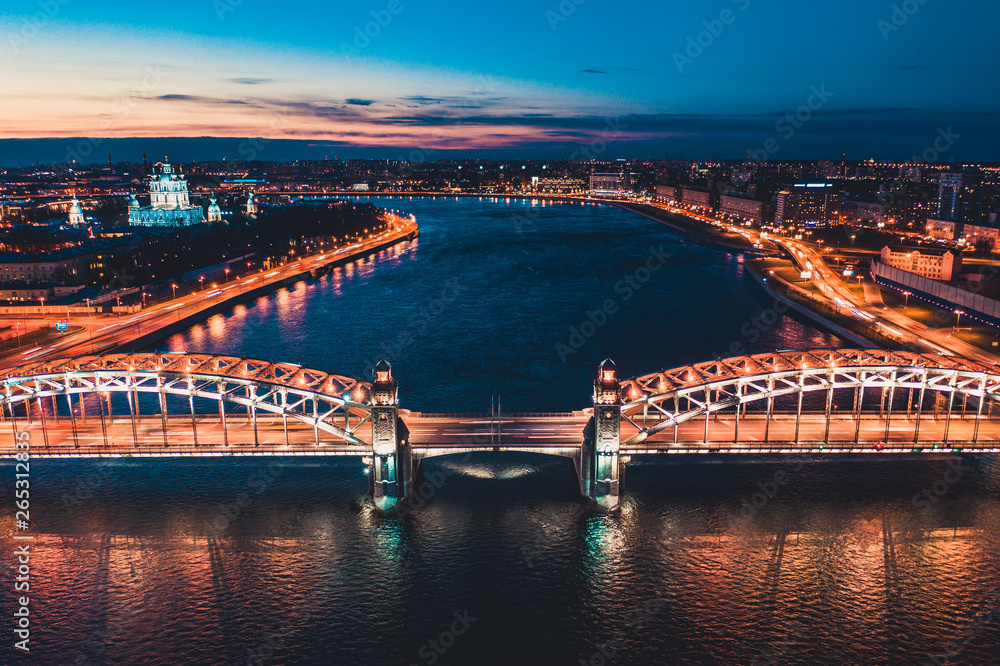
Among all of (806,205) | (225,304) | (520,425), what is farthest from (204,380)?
(806,205)

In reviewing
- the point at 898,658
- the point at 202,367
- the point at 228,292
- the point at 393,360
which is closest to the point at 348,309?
the point at 228,292

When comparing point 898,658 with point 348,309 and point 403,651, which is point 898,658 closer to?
point 403,651

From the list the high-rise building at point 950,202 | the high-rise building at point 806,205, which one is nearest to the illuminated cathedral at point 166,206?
the high-rise building at point 806,205

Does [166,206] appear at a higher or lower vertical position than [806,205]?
lower

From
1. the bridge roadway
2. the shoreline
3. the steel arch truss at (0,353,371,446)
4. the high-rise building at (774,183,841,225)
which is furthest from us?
the high-rise building at (774,183,841,225)

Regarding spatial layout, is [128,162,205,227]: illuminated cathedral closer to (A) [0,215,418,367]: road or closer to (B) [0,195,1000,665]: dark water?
(A) [0,215,418,367]: road

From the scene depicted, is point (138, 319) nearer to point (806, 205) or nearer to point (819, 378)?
point (819, 378)

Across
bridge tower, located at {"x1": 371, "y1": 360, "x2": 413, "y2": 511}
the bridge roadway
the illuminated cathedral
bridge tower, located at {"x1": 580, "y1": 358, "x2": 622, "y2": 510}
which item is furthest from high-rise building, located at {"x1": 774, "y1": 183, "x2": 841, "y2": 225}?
bridge tower, located at {"x1": 371, "y1": 360, "x2": 413, "y2": 511}
